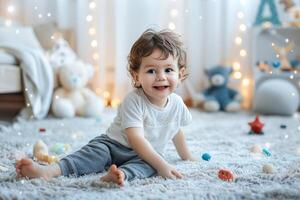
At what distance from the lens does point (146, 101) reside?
117 centimetres

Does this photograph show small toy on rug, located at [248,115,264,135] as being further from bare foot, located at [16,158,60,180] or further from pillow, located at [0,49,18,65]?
pillow, located at [0,49,18,65]

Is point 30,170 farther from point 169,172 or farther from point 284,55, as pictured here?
point 284,55

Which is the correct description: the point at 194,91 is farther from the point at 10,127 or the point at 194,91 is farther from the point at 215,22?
the point at 10,127

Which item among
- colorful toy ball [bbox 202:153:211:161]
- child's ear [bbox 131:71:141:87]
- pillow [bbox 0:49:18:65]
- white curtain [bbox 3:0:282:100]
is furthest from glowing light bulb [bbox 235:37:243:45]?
child's ear [bbox 131:71:141:87]

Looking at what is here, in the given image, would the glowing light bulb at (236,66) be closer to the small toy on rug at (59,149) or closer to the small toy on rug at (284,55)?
the small toy on rug at (284,55)

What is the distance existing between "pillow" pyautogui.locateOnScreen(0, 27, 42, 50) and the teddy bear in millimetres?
949

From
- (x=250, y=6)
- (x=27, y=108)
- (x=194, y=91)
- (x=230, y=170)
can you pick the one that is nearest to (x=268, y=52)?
(x=250, y=6)

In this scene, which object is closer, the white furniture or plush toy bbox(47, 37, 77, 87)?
plush toy bbox(47, 37, 77, 87)

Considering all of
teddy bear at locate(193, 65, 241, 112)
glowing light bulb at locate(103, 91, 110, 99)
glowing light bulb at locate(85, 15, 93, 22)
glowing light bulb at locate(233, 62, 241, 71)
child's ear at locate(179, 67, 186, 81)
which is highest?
glowing light bulb at locate(85, 15, 93, 22)

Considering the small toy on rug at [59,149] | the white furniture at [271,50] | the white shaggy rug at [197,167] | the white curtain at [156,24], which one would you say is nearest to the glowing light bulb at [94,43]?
the white curtain at [156,24]

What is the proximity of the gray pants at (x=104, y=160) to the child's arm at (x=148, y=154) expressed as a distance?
0.09ft

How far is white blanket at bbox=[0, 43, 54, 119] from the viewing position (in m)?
2.05

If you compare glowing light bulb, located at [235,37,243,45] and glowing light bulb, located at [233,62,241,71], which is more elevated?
glowing light bulb, located at [235,37,243,45]

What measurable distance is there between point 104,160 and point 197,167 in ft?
0.80
